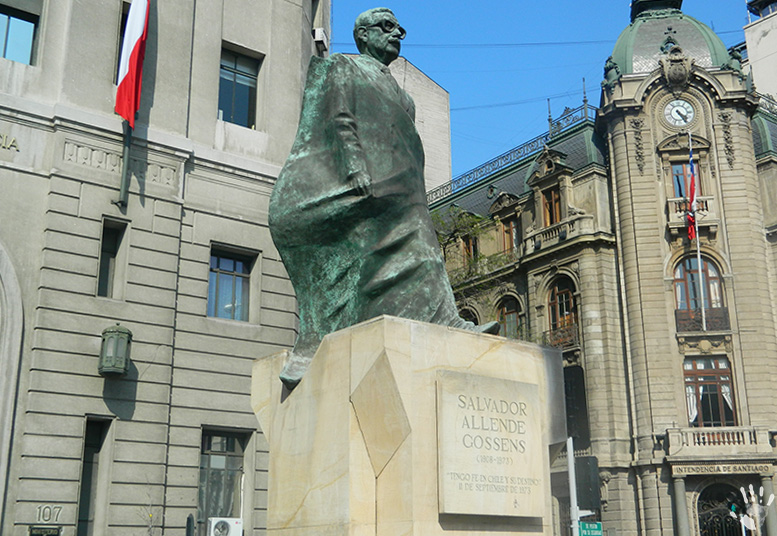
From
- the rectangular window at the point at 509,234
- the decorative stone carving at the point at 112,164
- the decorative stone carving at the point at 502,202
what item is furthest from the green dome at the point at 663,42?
the decorative stone carving at the point at 112,164

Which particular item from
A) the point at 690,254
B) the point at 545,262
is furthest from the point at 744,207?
the point at 545,262

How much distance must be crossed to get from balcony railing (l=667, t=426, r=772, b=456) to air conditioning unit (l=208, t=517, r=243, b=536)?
76.0 ft

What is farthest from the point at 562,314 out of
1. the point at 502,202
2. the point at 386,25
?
the point at 386,25

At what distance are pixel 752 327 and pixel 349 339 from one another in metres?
34.7

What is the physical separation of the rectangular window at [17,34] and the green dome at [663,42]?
30.1 meters

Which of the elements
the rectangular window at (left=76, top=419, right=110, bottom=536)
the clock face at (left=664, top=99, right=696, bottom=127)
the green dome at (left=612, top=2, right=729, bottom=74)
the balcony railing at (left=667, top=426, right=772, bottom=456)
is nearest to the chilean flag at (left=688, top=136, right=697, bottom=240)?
the clock face at (left=664, top=99, right=696, bottom=127)

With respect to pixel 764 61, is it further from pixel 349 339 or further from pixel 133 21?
pixel 349 339

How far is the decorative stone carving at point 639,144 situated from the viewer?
39406mm

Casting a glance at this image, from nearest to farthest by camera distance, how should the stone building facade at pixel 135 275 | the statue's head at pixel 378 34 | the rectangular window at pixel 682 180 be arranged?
the statue's head at pixel 378 34 < the stone building facade at pixel 135 275 < the rectangular window at pixel 682 180

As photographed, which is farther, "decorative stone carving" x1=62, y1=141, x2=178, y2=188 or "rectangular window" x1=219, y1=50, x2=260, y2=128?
"rectangular window" x1=219, y1=50, x2=260, y2=128

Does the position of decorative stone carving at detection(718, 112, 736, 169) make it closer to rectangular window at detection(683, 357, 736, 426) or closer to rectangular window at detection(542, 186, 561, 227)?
rectangular window at detection(542, 186, 561, 227)

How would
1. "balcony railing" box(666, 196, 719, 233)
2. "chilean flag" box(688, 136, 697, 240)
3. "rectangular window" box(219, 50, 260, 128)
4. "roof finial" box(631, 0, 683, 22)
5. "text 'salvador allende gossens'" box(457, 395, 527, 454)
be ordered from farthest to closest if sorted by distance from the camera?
1. "roof finial" box(631, 0, 683, 22)
2. "balcony railing" box(666, 196, 719, 233)
3. "chilean flag" box(688, 136, 697, 240)
4. "rectangular window" box(219, 50, 260, 128)
5. "text 'salvador allende gossens'" box(457, 395, 527, 454)

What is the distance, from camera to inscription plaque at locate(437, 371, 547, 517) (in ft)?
18.7

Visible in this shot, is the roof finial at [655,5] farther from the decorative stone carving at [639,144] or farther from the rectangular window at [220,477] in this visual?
the rectangular window at [220,477]
